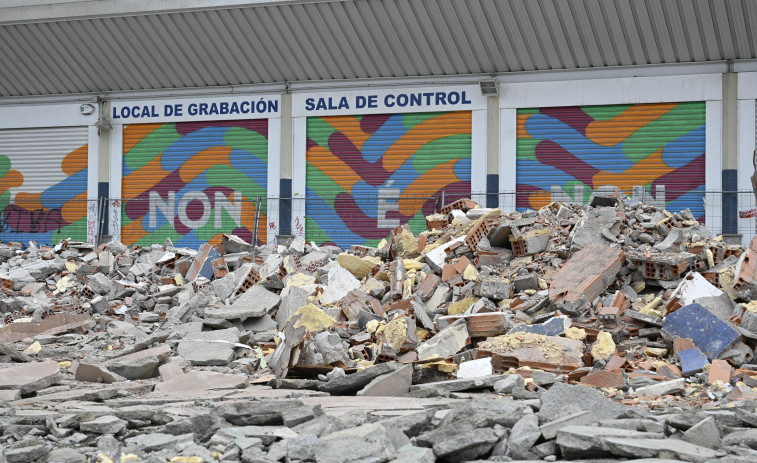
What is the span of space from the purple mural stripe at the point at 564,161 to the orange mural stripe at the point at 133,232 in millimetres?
10604

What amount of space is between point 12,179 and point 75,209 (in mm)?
2507

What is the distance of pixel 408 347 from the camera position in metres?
8.48

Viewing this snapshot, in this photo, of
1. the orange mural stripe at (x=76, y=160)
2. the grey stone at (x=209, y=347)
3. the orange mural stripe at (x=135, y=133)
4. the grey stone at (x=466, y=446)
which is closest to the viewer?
the grey stone at (x=466, y=446)

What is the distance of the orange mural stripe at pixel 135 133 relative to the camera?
21.8 metres

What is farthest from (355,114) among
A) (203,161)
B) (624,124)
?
(624,124)

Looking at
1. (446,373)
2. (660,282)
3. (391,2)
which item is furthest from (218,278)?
(391,2)

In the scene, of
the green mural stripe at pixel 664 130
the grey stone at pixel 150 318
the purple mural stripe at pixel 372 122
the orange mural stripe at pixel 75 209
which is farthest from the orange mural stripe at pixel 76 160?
the green mural stripe at pixel 664 130

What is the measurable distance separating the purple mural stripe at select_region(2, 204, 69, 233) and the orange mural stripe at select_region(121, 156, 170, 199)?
2.11 metres

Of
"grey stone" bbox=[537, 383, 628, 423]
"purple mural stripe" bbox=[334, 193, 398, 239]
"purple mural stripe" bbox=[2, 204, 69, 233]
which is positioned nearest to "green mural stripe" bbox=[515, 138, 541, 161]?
"purple mural stripe" bbox=[334, 193, 398, 239]

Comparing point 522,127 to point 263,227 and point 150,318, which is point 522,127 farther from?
point 150,318

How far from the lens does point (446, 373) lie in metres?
7.90

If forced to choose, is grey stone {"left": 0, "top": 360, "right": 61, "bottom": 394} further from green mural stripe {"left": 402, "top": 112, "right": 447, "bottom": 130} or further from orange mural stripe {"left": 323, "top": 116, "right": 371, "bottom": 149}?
green mural stripe {"left": 402, "top": 112, "right": 447, "bottom": 130}

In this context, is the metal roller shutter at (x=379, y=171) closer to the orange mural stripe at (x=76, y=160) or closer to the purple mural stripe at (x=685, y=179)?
the purple mural stripe at (x=685, y=179)

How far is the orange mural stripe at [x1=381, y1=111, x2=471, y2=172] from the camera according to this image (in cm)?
1961
